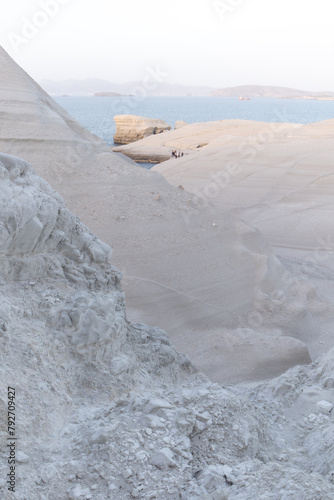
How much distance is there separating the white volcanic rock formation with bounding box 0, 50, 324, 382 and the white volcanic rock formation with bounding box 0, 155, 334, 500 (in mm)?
2459

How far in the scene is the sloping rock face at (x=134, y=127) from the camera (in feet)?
114

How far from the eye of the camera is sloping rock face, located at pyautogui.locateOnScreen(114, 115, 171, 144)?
34.6m

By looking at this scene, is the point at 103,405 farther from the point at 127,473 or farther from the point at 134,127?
the point at 134,127

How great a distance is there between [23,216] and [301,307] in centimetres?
536

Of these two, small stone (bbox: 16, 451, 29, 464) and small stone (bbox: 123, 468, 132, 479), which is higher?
small stone (bbox: 16, 451, 29, 464)

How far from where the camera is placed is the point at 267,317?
702 centimetres

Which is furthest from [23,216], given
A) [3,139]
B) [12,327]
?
[3,139]

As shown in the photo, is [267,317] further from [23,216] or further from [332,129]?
[332,129]

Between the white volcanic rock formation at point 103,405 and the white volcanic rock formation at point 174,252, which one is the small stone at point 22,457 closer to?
the white volcanic rock formation at point 103,405

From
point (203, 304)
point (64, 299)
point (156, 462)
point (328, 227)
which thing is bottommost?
point (328, 227)

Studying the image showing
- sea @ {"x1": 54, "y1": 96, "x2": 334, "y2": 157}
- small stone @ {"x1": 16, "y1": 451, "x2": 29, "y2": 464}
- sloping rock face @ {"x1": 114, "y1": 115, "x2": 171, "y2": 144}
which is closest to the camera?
small stone @ {"x1": 16, "y1": 451, "x2": 29, "y2": 464}

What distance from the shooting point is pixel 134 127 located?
114 ft

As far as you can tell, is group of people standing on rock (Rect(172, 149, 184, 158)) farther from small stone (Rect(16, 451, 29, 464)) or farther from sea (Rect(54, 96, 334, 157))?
small stone (Rect(16, 451, 29, 464))

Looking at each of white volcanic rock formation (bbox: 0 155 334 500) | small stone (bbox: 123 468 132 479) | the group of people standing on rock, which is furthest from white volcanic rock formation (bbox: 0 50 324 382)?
the group of people standing on rock
